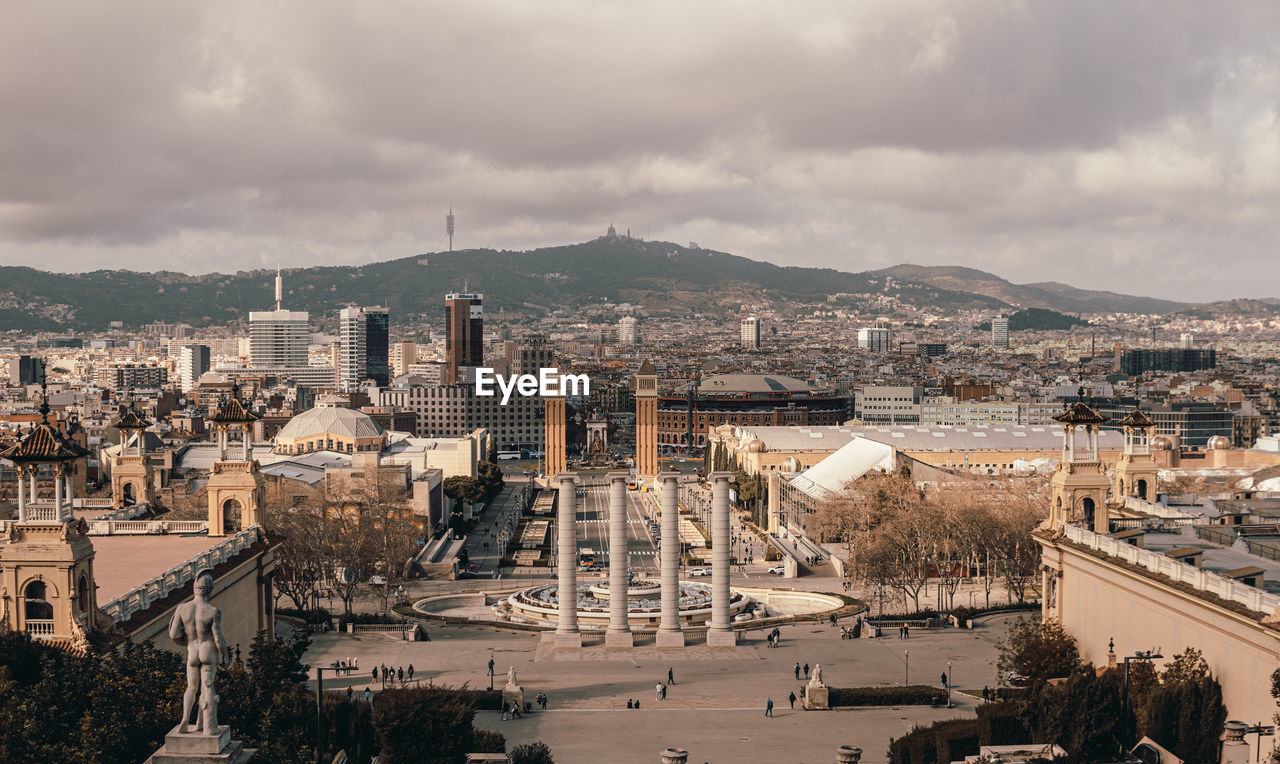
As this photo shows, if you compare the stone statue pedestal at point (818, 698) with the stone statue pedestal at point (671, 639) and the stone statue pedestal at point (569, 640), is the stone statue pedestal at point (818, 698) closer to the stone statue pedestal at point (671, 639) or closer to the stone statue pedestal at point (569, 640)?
the stone statue pedestal at point (671, 639)

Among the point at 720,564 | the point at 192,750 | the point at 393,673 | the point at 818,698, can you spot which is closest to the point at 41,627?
the point at 192,750

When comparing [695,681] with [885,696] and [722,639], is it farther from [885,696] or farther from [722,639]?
[722,639]

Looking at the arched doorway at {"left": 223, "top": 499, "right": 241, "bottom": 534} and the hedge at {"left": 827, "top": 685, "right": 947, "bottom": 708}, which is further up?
the arched doorway at {"left": 223, "top": 499, "right": 241, "bottom": 534}

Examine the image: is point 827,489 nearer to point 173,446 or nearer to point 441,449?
point 441,449

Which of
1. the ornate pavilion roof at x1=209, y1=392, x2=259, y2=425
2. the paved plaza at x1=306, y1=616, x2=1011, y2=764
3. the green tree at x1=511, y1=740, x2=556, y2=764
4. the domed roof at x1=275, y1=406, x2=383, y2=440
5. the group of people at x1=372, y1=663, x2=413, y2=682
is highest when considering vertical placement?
the ornate pavilion roof at x1=209, y1=392, x2=259, y2=425

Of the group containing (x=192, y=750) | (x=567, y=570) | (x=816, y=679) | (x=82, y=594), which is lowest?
(x=816, y=679)

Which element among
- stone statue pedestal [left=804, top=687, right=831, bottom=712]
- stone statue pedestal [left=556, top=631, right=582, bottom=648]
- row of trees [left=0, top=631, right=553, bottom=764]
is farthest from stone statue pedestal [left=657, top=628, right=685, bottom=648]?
row of trees [left=0, top=631, right=553, bottom=764]

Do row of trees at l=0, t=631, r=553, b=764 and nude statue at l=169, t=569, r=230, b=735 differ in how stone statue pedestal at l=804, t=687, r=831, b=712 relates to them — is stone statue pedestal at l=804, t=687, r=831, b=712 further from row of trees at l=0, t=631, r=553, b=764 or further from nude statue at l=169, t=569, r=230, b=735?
nude statue at l=169, t=569, r=230, b=735
